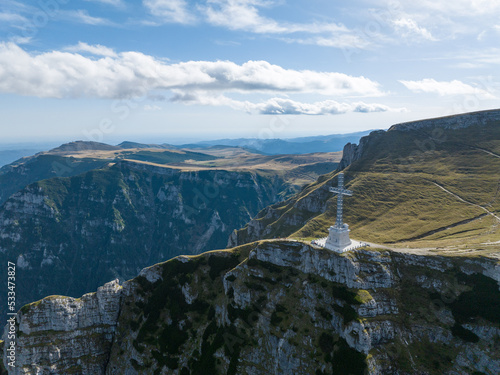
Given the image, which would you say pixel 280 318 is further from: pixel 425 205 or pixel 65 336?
pixel 425 205

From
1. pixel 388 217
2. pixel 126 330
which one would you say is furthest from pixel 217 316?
pixel 388 217

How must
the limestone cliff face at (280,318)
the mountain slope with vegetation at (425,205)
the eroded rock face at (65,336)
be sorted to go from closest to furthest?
the limestone cliff face at (280,318), the eroded rock face at (65,336), the mountain slope with vegetation at (425,205)

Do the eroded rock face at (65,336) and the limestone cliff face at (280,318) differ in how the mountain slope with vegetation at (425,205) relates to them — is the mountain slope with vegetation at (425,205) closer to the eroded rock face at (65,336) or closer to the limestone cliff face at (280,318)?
the limestone cliff face at (280,318)

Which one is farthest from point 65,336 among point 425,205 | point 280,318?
point 425,205

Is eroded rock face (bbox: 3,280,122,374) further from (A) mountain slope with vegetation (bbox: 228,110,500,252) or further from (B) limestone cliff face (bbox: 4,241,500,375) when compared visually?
(A) mountain slope with vegetation (bbox: 228,110,500,252)

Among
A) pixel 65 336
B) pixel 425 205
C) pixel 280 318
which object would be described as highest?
pixel 425 205

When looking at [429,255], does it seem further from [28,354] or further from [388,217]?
[28,354]

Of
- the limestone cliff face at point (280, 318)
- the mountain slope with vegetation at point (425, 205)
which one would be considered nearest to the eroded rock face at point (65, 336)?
the limestone cliff face at point (280, 318)

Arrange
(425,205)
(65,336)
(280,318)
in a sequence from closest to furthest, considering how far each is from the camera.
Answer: (280,318)
(65,336)
(425,205)

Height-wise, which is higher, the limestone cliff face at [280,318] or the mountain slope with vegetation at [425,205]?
the mountain slope with vegetation at [425,205]

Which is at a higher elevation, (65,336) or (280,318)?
(280,318)
